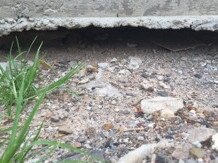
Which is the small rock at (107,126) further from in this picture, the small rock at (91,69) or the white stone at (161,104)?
the small rock at (91,69)

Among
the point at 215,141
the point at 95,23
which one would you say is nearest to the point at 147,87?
the point at 95,23

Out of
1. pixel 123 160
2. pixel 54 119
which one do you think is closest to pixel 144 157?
pixel 123 160

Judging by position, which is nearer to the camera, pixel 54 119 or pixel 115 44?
pixel 54 119

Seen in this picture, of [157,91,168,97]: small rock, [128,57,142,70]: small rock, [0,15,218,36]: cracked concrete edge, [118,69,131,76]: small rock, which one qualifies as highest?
[0,15,218,36]: cracked concrete edge

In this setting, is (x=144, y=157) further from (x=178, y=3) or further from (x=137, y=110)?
(x=178, y=3)

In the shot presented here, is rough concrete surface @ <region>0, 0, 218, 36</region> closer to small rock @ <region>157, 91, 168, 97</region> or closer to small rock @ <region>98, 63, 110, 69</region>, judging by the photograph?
small rock @ <region>98, 63, 110, 69</region>

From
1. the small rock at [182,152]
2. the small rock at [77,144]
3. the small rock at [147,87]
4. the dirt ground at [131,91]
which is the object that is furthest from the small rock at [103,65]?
the small rock at [182,152]

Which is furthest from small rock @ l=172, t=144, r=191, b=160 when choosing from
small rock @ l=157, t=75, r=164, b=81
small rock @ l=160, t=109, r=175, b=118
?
small rock @ l=157, t=75, r=164, b=81

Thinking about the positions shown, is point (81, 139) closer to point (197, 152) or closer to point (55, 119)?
point (55, 119)
